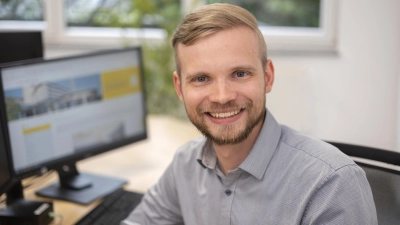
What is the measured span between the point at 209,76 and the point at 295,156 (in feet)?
0.91

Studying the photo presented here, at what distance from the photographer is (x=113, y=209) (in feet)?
5.15

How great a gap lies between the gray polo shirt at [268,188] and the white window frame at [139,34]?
196 centimetres

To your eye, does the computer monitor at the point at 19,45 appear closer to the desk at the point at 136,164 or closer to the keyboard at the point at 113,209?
the desk at the point at 136,164

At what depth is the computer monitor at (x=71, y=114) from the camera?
1575 mm

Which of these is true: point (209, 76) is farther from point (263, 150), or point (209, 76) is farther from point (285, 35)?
point (285, 35)

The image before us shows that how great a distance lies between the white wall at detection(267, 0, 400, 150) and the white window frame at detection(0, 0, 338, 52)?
3.7 inches

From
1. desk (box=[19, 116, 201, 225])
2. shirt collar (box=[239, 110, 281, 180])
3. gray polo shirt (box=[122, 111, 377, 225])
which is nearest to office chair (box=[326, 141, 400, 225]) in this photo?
gray polo shirt (box=[122, 111, 377, 225])

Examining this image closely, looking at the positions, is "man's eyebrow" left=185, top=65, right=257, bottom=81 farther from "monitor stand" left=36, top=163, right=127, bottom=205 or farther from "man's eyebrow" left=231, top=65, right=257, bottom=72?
"monitor stand" left=36, top=163, right=127, bottom=205

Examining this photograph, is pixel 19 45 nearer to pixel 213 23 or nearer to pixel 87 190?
pixel 87 190

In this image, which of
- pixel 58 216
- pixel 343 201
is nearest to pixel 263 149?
pixel 343 201

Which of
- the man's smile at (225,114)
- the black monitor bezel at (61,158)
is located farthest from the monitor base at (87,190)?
the man's smile at (225,114)

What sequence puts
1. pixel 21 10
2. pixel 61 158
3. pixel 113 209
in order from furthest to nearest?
pixel 21 10
pixel 61 158
pixel 113 209

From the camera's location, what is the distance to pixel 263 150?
3.87ft

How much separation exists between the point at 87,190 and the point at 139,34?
1841mm
